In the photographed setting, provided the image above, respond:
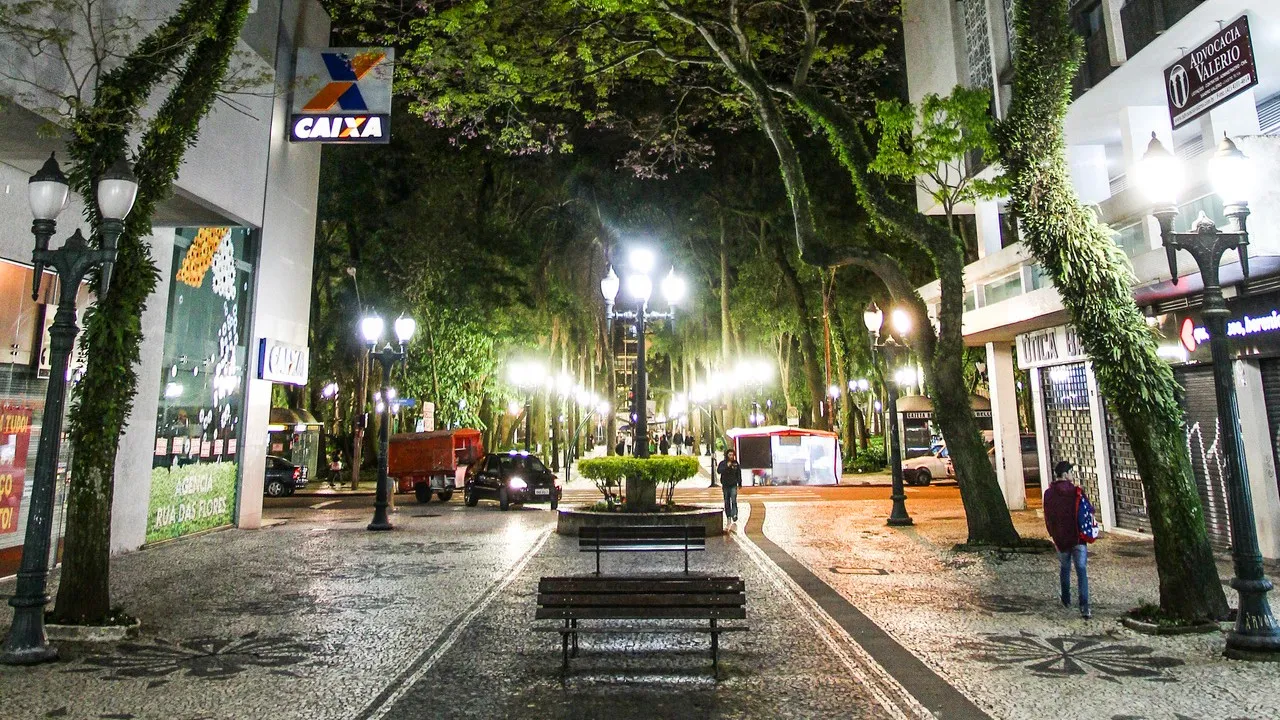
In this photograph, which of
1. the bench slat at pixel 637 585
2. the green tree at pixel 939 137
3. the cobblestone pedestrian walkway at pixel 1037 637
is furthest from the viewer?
the green tree at pixel 939 137

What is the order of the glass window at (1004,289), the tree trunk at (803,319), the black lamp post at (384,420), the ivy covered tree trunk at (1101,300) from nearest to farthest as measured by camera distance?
the ivy covered tree trunk at (1101,300) < the black lamp post at (384,420) < the glass window at (1004,289) < the tree trunk at (803,319)

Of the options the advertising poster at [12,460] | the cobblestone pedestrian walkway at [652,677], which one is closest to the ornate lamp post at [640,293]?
the cobblestone pedestrian walkway at [652,677]

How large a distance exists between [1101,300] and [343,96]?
1466cm

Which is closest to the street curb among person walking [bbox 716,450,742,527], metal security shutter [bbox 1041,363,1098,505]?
person walking [bbox 716,450,742,527]

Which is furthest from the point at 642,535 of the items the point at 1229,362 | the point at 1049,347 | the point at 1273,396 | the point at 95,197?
the point at 1049,347

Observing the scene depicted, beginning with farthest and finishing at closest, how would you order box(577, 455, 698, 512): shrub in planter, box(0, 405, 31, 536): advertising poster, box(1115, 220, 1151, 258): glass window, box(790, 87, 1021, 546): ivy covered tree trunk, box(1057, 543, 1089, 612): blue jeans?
1. box(577, 455, 698, 512): shrub in planter
2. box(1115, 220, 1151, 258): glass window
3. box(790, 87, 1021, 546): ivy covered tree trunk
4. box(0, 405, 31, 536): advertising poster
5. box(1057, 543, 1089, 612): blue jeans

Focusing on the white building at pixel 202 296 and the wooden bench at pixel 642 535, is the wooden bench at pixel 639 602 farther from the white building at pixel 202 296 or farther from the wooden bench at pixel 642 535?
the white building at pixel 202 296

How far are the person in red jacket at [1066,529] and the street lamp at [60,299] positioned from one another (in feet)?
31.2

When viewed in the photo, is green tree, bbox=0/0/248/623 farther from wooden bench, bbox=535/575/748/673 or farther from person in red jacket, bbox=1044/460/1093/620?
person in red jacket, bbox=1044/460/1093/620

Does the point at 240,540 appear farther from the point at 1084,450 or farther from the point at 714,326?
the point at 714,326

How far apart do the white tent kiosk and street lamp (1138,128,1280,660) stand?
20367mm

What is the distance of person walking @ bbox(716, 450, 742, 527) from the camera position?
1519 cm

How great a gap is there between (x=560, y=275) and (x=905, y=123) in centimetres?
2405

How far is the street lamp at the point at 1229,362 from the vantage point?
591cm
